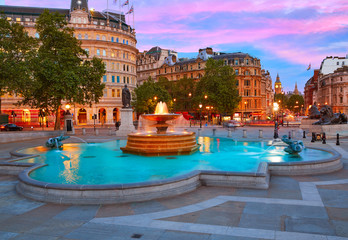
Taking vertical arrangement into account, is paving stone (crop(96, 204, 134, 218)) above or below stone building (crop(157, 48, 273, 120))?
below

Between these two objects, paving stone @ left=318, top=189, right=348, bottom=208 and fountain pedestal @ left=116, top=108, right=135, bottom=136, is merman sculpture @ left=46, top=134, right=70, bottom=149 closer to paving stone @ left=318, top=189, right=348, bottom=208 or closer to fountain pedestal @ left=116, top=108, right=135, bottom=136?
fountain pedestal @ left=116, top=108, right=135, bottom=136

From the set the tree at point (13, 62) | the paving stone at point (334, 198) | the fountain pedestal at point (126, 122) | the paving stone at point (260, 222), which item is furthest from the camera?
the fountain pedestal at point (126, 122)

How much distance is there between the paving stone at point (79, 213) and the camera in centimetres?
664

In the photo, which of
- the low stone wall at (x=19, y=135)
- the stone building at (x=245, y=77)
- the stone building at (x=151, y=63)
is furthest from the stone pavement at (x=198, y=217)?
the stone building at (x=151, y=63)

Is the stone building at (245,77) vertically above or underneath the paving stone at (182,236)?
above

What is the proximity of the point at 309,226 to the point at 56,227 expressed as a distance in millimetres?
5793

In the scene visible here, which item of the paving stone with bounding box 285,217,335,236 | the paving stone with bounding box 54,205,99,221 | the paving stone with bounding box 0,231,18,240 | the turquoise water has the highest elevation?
the turquoise water

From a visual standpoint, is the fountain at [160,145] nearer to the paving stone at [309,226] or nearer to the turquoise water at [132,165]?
the turquoise water at [132,165]

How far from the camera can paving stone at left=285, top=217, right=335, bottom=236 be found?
568cm

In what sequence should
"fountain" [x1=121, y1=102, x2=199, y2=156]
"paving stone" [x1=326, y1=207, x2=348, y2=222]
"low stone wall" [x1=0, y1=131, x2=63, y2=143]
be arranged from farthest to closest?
1. "low stone wall" [x1=0, y1=131, x2=63, y2=143]
2. "fountain" [x1=121, y1=102, x2=199, y2=156]
3. "paving stone" [x1=326, y1=207, x2=348, y2=222]

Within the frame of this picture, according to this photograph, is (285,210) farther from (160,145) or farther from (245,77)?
(245,77)

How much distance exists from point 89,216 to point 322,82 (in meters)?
110

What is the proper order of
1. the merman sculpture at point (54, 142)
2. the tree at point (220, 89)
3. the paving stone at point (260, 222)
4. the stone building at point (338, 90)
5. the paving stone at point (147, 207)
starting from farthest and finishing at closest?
the stone building at point (338, 90), the tree at point (220, 89), the merman sculpture at point (54, 142), the paving stone at point (147, 207), the paving stone at point (260, 222)

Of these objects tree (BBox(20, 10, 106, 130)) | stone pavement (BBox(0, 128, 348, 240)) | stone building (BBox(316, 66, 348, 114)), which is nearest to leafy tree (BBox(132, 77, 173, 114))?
tree (BBox(20, 10, 106, 130))
